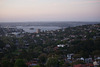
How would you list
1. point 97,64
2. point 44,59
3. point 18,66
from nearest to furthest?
point 18,66 < point 97,64 < point 44,59

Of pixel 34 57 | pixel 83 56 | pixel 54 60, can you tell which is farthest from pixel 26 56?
pixel 83 56

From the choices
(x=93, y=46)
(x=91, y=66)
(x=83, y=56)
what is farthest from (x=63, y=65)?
(x=93, y=46)

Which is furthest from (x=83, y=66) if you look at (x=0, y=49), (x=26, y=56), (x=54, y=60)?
(x=0, y=49)

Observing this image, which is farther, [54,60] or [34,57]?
[34,57]

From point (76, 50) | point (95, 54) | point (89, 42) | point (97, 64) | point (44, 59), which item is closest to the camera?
point (97, 64)

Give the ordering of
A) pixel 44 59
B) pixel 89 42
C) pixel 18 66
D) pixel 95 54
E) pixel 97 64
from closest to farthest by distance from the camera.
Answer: pixel 18 66
pixel 97 64
pixel 44 59
pixel 95 54
pixel 89 42

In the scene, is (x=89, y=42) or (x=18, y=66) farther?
(x=89, y=42)

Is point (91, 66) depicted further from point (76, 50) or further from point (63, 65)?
point (76, 50)

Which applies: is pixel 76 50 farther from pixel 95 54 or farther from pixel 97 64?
pixel 97 64

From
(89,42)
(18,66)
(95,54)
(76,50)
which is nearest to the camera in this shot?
(18,66)
